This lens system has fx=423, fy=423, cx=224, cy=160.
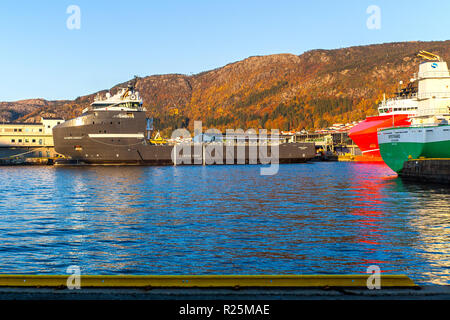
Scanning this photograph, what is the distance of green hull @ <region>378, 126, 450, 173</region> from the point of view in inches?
1463

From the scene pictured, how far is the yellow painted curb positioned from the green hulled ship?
35.3 m

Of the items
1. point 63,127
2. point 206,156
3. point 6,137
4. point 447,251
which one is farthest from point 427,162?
point 6,137

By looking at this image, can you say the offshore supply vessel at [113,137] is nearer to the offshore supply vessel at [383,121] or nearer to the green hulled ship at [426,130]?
the offshore supply vessel at [383,121]

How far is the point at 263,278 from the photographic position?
5965mm

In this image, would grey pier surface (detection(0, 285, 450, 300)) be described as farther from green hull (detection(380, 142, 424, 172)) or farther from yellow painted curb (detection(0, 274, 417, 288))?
green hull (detection(380, 142, 424, 172))

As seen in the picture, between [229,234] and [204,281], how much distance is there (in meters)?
9.57

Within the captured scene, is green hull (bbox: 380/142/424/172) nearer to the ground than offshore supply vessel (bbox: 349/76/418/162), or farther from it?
nearer to the ground

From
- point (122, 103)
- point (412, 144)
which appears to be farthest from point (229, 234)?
point (122, 103)

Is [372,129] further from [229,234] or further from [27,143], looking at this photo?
[27,143]

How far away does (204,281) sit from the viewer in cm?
593

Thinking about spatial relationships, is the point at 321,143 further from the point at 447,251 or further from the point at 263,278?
the point at 263,278

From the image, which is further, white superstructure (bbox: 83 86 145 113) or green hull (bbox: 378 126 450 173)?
white superstructure (bbox: 83 86 145 113)

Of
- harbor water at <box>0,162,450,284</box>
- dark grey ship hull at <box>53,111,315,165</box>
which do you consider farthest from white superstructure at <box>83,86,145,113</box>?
harbor water at <box>0,162,450,284</box>
